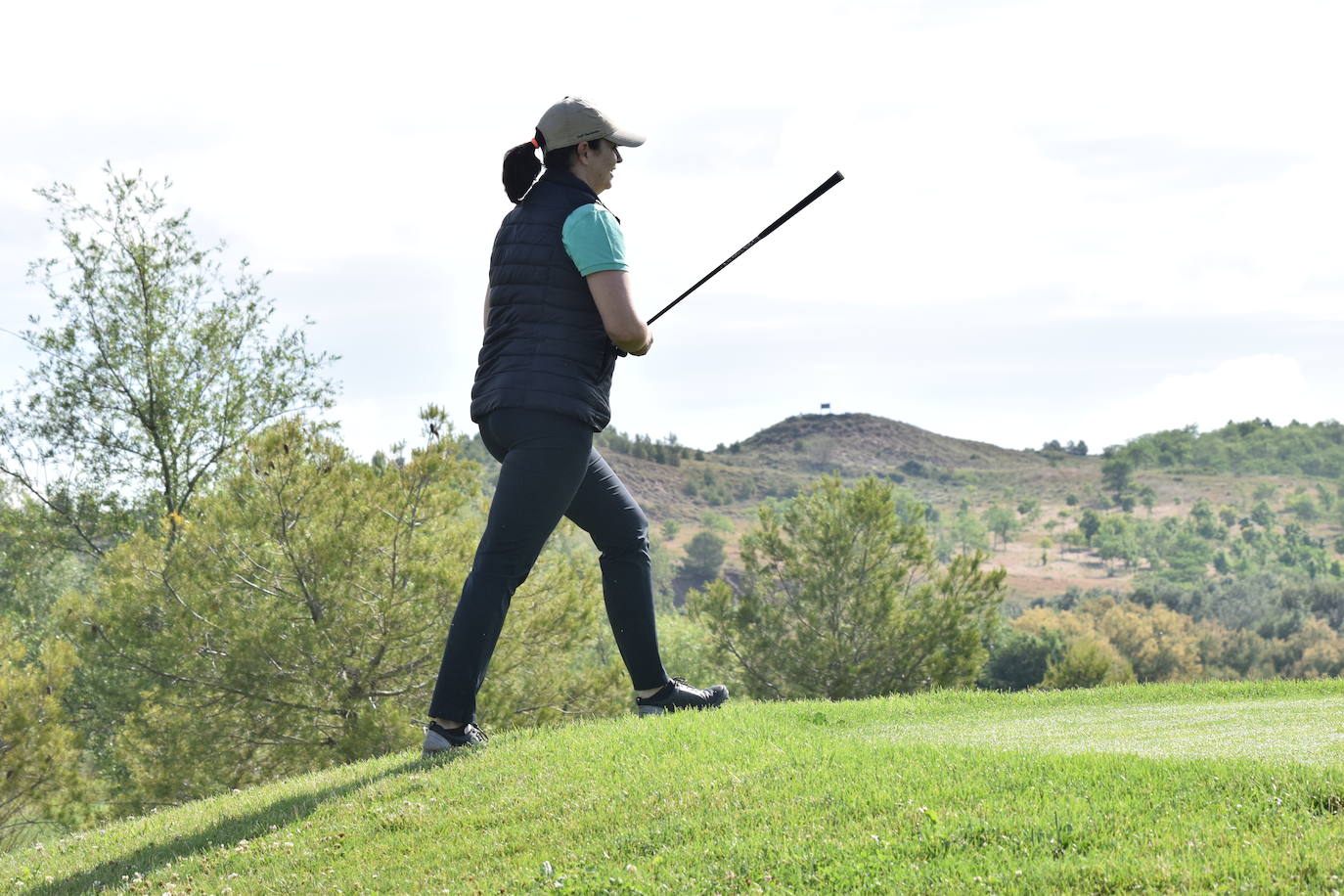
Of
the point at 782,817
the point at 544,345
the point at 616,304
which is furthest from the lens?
the point at 544,345

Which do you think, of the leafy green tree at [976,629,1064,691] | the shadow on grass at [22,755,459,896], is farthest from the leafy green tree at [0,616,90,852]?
the leafy green tree at [976,629,1064,691]

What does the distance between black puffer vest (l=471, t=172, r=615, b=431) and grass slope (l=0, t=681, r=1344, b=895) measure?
1685 millimetres

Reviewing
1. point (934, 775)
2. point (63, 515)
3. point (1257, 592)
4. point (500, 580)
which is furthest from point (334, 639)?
point (1257, 592)

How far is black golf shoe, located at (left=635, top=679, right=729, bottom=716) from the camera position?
6656mm

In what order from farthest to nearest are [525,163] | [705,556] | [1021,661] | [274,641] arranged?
[705,556], [1021,661], [274,641], [525,163]

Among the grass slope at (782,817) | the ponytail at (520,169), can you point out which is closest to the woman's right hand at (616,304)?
the ponytail at (520,169)

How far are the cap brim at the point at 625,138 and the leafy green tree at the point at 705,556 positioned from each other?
16680 centimetres

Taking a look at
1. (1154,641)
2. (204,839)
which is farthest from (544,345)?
(1154,641)

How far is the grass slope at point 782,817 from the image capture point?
383 centimetres

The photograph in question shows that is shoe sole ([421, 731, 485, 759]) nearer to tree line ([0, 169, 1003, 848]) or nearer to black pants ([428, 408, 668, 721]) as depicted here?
black pants ([428, 408, 668, 721])

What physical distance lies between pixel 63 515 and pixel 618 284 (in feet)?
90.5

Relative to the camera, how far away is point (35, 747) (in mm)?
18203

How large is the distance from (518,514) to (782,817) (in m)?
1.82

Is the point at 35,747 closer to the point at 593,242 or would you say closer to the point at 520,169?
the point at 520,169
